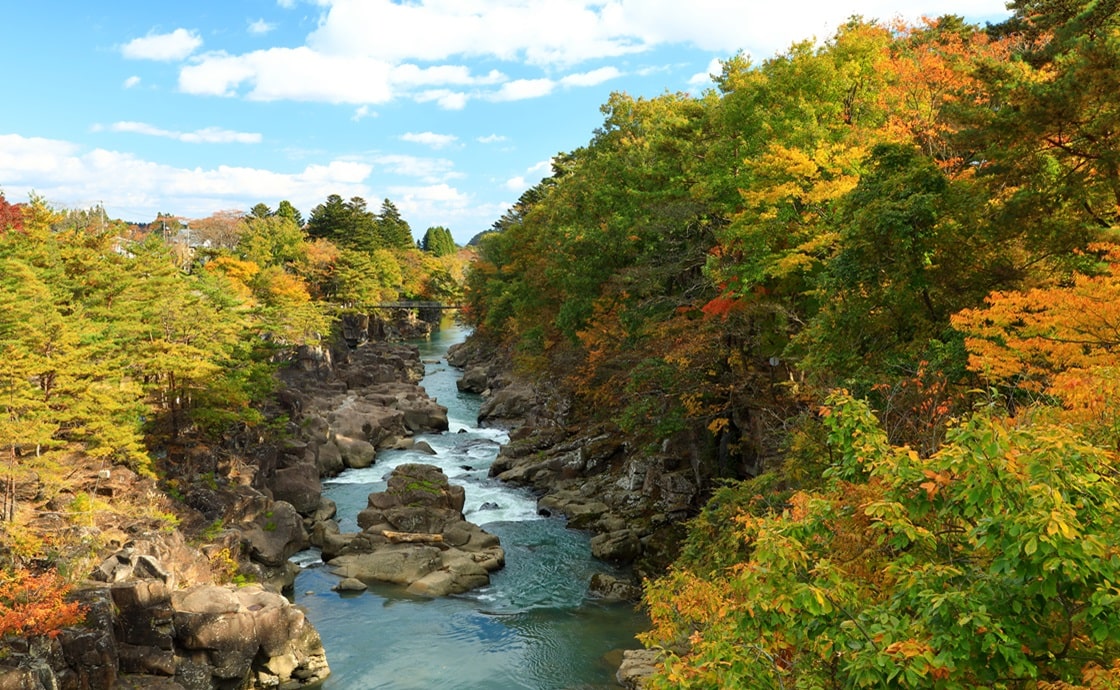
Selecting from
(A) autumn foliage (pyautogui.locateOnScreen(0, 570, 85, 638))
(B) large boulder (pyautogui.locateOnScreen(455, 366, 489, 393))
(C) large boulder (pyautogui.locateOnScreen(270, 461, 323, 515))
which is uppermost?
(A) autumn foliage (pyautogui.locateOnScreen(0, 570, 85, 638))

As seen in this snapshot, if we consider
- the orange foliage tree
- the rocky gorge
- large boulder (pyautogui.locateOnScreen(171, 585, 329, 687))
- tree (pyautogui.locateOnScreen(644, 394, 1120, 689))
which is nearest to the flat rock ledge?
the rocky gorge

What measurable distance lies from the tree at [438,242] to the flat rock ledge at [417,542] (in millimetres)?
112630

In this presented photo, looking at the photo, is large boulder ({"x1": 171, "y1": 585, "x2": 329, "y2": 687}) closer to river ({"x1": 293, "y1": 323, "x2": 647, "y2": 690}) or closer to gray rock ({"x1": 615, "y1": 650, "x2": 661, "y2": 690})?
river ({"x1": 293, "y1": 323, "x2": 647, "y2": 690})

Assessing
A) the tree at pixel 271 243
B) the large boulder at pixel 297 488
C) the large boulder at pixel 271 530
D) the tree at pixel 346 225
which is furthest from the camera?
the tree at pixel 346 225

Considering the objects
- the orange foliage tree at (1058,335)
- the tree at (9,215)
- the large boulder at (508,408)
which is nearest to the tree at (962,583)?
the orange foliage tree at (1058,335)

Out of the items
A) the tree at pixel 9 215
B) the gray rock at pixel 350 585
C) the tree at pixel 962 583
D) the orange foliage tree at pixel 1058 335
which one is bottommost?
the gray rock at pixel 350 585

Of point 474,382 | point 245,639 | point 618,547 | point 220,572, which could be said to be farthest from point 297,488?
point 474,382

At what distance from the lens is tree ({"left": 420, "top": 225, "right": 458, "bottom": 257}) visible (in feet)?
469

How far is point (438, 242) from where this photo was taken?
144000 millimetres

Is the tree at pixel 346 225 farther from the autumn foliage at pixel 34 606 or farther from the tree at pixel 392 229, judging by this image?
the autumn foliage at pixel 34 606

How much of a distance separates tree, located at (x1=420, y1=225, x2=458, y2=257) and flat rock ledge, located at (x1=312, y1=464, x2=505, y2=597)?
112630 millimetres

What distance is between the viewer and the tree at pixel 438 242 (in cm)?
14288

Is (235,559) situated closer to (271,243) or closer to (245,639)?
(245,639)

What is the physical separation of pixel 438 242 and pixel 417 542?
122 meters
